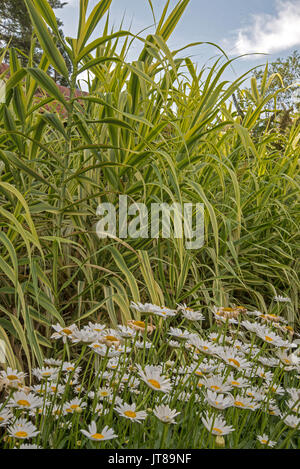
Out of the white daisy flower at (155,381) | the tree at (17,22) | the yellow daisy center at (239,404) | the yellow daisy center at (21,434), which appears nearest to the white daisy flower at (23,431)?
the yellow daisy center at (21,434)

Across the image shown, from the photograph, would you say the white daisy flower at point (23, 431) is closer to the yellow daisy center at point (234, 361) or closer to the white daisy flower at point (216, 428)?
the white daisy flower at point (216, 428)

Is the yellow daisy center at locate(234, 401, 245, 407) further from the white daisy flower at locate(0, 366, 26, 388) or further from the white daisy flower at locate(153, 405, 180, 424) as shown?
the white daisy flower at locate(0, 366, 26, 388)

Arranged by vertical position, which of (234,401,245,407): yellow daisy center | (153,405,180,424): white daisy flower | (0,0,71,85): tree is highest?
(0,0,71,85): tree

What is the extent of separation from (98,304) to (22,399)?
1.43 ft

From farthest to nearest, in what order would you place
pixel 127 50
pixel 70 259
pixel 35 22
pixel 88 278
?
pixel 127 50, pixel 70 259, pixel 88 278, pixel 35 22

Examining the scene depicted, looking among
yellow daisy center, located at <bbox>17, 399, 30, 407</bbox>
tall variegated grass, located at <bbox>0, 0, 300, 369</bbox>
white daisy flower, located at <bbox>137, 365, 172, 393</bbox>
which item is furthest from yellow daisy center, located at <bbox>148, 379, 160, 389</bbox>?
tall variegated grass, located at <bbox>0, 0, 300, 369</bbox>

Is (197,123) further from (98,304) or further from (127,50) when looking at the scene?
(98,304)

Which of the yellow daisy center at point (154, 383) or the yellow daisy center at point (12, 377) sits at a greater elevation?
the yellow daisy center at point (154, 383)
